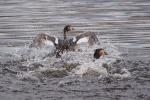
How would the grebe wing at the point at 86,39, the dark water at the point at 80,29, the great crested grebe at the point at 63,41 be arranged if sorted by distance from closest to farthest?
the dark water at the point at 80,29 → the great crested grebe at the point at 63,41 → the grebe wing at the point at 86,39

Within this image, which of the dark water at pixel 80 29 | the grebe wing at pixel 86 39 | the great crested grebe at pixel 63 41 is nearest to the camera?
the dark water at pixel 80 29

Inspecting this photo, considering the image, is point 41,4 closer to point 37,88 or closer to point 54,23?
point 54,23

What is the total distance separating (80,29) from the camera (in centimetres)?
2538

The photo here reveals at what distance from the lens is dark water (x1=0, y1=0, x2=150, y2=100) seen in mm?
14570

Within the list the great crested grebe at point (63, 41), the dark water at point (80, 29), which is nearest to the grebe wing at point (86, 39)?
the great crested grebe at point (63, 41)

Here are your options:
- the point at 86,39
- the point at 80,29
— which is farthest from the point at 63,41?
the point at 80,29

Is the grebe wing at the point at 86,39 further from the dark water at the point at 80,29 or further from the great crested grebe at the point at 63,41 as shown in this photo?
the dark water at the point at 80,29

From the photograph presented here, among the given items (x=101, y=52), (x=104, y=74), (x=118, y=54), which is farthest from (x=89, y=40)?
(x=104, y=74)

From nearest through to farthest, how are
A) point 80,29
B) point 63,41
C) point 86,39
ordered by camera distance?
point 63,41, point 86,39, point 80,29

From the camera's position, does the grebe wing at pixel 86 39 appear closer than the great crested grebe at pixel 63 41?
No

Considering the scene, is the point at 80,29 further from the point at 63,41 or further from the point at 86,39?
the point at 63,41

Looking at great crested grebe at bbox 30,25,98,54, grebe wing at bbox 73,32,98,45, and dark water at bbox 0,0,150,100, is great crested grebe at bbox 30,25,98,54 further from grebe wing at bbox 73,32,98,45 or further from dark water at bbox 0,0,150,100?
dark water at bbox 0,0,150,100

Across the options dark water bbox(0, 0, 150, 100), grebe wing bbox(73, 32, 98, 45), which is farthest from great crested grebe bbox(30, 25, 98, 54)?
dark water bbox(0, 0, 150, 100)

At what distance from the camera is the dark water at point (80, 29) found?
14570mm
